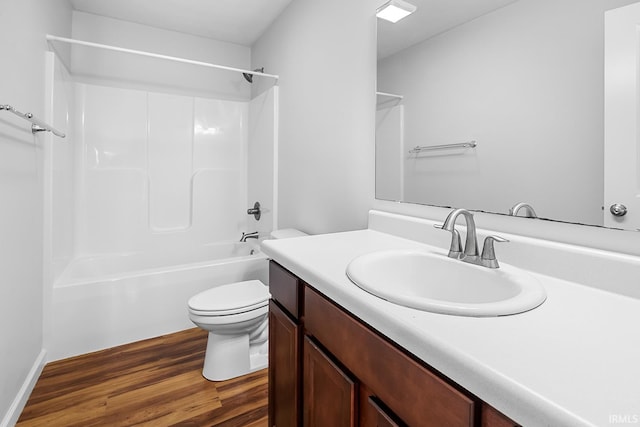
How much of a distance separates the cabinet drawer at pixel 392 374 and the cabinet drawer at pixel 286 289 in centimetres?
13

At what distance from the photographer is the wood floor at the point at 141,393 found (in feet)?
4.76

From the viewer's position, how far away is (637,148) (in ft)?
2.43

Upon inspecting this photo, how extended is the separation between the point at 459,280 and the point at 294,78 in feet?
6.23

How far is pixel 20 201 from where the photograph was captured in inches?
59.4

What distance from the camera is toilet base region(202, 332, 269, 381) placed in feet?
5.72

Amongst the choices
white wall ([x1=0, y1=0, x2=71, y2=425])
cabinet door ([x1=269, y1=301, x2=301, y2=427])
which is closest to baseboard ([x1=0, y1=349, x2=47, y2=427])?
white wall ([x1=0, y1=0, x2=71, y2=425])

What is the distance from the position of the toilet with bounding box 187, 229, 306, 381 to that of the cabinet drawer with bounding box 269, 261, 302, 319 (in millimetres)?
594

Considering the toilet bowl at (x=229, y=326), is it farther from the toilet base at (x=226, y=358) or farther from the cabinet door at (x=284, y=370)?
the cabinet door at (x=284, y=370)

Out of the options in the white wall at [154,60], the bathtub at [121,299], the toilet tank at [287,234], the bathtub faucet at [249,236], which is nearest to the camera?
the bathtub at [121,299]

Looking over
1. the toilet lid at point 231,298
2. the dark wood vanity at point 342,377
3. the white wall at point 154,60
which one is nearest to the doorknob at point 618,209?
the dark wood vanity at point 342,377

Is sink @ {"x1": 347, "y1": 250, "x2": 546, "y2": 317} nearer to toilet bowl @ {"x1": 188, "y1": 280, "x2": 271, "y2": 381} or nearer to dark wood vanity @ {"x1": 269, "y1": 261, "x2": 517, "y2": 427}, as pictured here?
dark wood vanity @ {"x1": 269, "y1": 261, "x2": 517, "y2": 427}

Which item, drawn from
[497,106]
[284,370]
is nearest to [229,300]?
[284,370]

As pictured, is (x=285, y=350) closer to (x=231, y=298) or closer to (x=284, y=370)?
(x=284, y=370)

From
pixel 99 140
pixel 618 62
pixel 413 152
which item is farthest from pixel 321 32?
pixel 99 140
